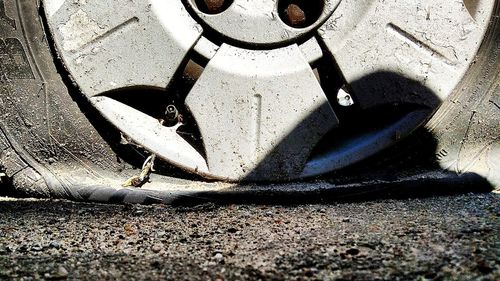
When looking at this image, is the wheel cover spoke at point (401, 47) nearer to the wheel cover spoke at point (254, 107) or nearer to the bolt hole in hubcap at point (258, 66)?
the bolt hole in hubcap at point (258, 66)

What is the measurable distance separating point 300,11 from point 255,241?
2.51 feet

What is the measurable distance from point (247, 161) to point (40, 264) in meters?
0.71

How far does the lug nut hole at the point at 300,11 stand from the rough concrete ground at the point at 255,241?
0.54 metres

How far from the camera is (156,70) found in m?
1.62

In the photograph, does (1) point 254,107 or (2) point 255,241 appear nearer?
(2) point 255,241

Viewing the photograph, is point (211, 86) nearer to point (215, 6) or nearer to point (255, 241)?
point (215, 6)

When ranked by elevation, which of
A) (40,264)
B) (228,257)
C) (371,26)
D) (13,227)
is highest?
(371,26)

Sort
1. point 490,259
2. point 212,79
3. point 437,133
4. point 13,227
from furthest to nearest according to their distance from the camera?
1. point 437,133
2. point 212,79
3. point 13,227
4. point 490,259

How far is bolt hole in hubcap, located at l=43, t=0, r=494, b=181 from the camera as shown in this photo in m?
1.61

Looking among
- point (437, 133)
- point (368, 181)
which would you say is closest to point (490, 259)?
point (368, 181)

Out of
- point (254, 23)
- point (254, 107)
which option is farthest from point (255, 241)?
point (254, 23)

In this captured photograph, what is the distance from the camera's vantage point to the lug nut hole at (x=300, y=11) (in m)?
1.66

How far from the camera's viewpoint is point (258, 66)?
163 cm

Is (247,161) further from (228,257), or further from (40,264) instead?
(40,264)
